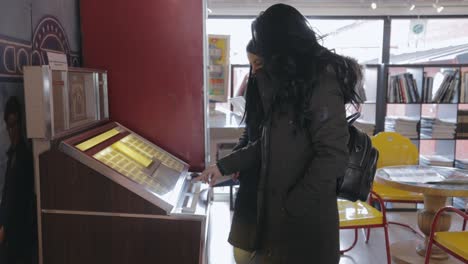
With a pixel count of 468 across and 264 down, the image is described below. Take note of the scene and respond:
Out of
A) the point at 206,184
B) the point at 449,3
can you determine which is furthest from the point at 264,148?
the point at 449,3

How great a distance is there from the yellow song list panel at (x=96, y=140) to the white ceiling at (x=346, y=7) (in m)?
2.71

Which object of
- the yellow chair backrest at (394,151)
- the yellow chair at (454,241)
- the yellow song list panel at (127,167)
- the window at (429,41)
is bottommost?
the yellow chair at (454,241)

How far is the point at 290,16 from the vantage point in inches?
48.8

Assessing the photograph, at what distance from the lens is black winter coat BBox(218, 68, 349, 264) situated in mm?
1210

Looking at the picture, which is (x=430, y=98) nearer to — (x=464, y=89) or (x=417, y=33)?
(x=464, y=89)

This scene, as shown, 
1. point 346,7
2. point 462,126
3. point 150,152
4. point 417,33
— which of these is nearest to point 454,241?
point 150,152

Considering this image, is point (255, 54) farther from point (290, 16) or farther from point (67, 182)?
point (67, 182)

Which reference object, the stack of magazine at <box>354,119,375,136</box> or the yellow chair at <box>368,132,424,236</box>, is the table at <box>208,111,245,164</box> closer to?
the yellow chair at <box>368,132,424,236</box>

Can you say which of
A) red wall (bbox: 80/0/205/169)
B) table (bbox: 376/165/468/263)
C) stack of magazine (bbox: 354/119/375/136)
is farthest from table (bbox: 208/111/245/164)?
stack of magazine (bbox: 354/119/375/136)

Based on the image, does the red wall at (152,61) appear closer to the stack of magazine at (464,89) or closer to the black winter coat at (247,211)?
the black winter coat at (247,211)

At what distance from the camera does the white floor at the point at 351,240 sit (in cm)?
299

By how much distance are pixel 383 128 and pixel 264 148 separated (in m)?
3.17

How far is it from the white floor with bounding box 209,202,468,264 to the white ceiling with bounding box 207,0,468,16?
6.88 feet

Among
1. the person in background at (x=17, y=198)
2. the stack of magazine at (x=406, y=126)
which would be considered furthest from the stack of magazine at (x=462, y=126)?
the person in background at (x=17, y=198)
